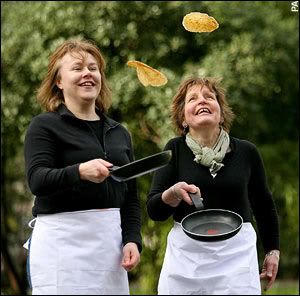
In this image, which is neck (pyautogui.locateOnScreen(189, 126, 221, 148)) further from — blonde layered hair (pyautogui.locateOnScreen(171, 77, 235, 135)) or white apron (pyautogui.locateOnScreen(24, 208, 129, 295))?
white apron (pyautogui.locateOnScreen(24, 208, 129, 295))

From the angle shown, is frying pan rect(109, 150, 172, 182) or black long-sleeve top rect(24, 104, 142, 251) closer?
frying pan rect(109, 150, 172, 182)

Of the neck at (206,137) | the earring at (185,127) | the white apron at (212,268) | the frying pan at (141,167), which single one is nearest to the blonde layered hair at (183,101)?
the earring at (185,127)

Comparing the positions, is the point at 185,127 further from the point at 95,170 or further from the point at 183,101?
the point at 95,170

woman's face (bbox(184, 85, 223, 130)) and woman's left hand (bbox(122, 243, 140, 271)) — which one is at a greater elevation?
woman's face (bbox(184, 85, 223, 130))

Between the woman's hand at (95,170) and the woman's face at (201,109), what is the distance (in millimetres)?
742

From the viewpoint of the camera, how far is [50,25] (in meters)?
8.68

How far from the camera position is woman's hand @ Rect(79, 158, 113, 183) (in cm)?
305

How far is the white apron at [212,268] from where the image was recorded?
3.50m

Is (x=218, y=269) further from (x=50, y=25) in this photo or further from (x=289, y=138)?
(x=289, y=138)

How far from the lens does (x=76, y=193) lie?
3.32 metres

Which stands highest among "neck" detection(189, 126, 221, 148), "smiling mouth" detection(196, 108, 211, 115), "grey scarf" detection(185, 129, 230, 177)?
"smiling mouth" detection(196, 108, 211, 115)

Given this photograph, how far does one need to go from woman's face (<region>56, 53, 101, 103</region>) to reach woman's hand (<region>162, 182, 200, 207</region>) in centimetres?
50

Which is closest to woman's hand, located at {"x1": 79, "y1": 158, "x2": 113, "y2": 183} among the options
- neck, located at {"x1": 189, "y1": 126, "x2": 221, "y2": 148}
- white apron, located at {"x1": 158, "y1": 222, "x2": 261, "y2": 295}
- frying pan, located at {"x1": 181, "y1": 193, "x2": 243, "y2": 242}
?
frying pan, located at {"x1": 181, "y1": 193, "x2": 243, "y2": 242}

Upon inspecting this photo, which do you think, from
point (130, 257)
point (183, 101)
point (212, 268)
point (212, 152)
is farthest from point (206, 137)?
point (130, 257)
